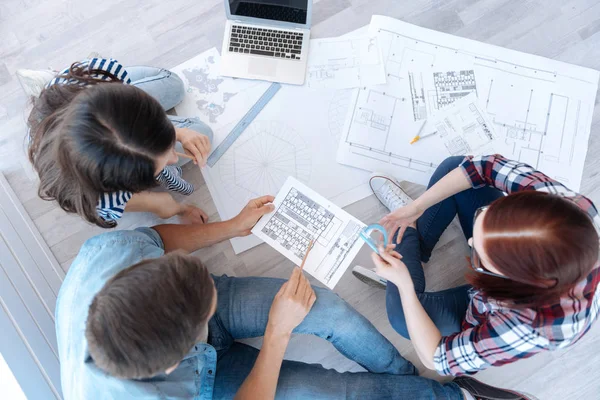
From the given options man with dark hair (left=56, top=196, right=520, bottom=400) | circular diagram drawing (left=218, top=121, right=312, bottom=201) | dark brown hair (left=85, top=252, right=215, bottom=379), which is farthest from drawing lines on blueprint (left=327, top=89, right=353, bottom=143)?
dark brown hair (left=85, top=252, right=215, bottom=379)

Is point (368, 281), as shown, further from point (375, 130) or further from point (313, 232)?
point (375, 130)

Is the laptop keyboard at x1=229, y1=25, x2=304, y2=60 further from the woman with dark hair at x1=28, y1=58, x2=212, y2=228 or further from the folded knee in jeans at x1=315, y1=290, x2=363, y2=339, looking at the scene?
the folded knee in jeans at x1=315, y1=290, x2=363, y2=339

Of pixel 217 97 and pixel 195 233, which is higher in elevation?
pixel 217 97

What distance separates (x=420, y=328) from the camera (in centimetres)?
99

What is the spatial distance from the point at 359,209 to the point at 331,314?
0.35m

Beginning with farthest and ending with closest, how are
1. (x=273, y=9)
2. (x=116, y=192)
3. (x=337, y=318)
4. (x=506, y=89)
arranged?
(x=506, y=89)
(x=273, y=9)
(x=337, y=318)
(x=116, y=192)

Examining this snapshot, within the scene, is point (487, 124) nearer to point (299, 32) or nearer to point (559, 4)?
point (559, 4)

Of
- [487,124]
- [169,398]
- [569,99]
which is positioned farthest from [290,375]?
→ [569,99]

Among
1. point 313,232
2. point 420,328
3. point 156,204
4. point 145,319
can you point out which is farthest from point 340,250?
point 145,319

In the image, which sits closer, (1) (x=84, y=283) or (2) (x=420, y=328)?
(1) (x=84, y=283)

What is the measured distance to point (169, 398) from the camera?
778mm

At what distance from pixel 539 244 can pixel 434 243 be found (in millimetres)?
556

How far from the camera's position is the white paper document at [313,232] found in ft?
3.94

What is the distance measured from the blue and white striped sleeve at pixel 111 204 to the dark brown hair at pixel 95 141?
0.12ft
